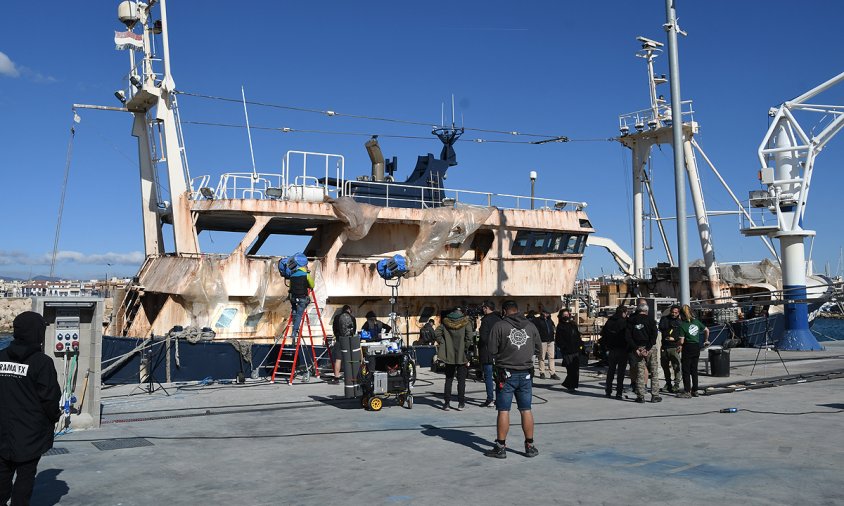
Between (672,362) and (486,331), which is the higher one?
(486,331)

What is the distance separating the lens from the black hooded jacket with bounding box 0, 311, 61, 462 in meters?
4.83

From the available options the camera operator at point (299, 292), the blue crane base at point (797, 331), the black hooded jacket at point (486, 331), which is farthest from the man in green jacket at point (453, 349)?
the blue crane base at point (797, 331)

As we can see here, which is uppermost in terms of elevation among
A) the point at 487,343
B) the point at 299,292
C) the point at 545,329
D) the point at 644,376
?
the point at 299,292

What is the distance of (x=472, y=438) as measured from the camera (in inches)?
A: 334

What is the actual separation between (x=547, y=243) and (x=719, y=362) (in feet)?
26.7

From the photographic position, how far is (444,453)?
7.67 m

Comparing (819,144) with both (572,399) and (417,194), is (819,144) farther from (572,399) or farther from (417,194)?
(572,399)

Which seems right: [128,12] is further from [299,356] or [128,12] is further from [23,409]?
[23,409]

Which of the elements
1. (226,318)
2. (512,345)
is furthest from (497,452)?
(226,318)

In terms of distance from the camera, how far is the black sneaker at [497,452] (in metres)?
7.39

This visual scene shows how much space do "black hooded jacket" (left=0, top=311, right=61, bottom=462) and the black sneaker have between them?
4261 millimetres

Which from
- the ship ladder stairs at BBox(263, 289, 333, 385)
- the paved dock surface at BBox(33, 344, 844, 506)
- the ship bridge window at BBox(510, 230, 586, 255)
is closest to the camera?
the paved dock surface at BBox(33, 344, 844, 506)

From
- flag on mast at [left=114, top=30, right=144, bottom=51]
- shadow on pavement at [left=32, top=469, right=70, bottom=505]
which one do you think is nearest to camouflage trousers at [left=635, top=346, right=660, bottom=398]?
shadow on pavement at [left=32, top=469, right=70, bottom=505]

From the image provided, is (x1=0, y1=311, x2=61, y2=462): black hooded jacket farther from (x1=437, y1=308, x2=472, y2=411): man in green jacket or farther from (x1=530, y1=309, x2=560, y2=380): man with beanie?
(x1=530, y1=309, x2=560, y2=380): man with beanie
